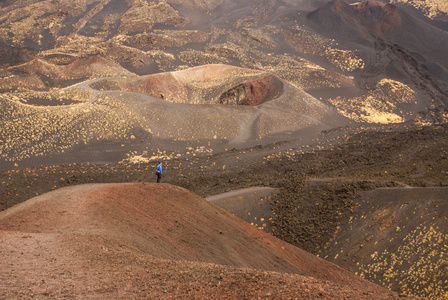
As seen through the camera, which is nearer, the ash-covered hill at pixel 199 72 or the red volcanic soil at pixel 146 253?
the red volcanic soil at pixel 146 253

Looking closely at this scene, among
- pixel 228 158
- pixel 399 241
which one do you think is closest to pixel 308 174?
pixel 228 158

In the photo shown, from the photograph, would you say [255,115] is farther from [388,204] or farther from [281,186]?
[388,204]

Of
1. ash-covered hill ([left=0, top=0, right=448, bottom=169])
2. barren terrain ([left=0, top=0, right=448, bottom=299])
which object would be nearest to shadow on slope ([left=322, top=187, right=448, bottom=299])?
barren terrain ([left=0, top=0, right=448, bottom=299])

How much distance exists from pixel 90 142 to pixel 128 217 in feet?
52.2

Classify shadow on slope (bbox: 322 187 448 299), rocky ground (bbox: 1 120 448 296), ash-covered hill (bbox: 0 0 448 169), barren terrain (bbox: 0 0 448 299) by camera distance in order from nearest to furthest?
barren terrain (bbox: 0 0 448 299), shadow on slope (bbox: 322 187 448 299), rocky ground (bbox: 1 120 448 296), ash-covered hill (bbox: 0 0 448 169)

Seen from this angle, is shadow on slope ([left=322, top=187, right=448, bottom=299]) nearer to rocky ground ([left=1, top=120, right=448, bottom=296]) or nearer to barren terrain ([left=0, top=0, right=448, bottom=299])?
barren terrain ([left=0, top=0, right=448, bottom=299])

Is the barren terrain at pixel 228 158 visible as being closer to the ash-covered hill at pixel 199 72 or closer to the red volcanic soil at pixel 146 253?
the red volcanic soil at pixel 146 253

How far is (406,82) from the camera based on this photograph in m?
42.9

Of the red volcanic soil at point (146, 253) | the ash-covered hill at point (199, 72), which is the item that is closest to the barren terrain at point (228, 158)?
the red volcanic soil at point (146, 253)

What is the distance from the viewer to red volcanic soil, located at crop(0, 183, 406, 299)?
227 inches

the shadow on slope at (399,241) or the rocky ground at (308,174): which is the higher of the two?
the shadow on slope at (399,241)

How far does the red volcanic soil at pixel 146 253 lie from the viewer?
577 centimetres

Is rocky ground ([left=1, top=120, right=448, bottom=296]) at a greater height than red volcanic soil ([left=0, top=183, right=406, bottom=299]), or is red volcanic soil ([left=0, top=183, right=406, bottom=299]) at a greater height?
red volcanic soil ([left=0, top=183, right=406, bottom=299])

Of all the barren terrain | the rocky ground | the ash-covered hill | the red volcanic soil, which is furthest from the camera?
the ash-covered hill
